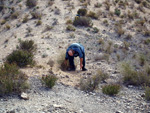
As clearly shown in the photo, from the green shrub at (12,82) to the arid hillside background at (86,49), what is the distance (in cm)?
22

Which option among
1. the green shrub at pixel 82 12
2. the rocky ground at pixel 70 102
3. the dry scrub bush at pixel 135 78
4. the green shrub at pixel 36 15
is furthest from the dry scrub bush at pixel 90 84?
the green shrub at pixel 36 15

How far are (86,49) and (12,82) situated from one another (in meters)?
6.63

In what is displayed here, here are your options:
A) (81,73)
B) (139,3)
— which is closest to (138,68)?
(81,73)

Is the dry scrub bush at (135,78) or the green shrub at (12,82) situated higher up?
the green shrub at (12,82)

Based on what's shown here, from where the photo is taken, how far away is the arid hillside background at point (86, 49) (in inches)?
244

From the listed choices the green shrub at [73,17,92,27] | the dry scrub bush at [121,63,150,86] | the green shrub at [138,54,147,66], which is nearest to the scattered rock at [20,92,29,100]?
the dry scrub bush at [121,63,150,86]

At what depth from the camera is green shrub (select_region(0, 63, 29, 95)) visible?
620cm

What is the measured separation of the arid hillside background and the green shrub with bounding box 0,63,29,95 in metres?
0.22

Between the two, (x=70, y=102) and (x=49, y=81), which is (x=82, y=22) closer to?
(x=49, y=81)

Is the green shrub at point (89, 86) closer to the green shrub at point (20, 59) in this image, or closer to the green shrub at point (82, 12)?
the green shrub at point (20, 59)

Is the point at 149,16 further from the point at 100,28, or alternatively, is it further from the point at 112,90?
the point at 112,90

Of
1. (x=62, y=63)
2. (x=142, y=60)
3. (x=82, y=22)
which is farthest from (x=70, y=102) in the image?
(x=82, y=22)

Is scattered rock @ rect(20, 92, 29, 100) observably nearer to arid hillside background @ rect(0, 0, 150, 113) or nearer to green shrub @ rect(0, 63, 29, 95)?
arid hillside background @ rect(0, 0, 150, 113)

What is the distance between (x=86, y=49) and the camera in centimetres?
1237
